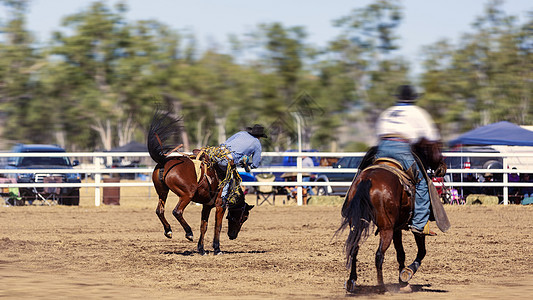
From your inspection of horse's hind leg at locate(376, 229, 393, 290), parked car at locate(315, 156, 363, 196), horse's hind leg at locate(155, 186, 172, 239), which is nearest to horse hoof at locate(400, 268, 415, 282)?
horse's hind leg at locate(376, 229, 393, 290)

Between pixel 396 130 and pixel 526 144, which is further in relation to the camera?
pixel 526 144

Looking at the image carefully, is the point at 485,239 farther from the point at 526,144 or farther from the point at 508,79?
the point at 508,79

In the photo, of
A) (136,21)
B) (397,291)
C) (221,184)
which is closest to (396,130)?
(397,291)

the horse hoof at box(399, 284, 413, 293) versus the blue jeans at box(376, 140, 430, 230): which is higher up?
the blue jeans at box(376, 140, 430, 230)

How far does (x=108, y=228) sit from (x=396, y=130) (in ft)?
29.4

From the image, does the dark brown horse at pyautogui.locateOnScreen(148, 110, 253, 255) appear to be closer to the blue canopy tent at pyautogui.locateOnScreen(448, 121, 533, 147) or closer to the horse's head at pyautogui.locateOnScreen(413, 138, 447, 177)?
the horse's head at pyautogui.locateOnScreen(413, 138, 447, 177)

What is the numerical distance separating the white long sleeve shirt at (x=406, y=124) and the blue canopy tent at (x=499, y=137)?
51.9 feet

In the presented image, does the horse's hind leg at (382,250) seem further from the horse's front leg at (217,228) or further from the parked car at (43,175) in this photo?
the parked car at (43,175)

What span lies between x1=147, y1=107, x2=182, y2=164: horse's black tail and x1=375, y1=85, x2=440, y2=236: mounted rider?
423 centimetres

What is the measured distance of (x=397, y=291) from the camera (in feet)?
24.3

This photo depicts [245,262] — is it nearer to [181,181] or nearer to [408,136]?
[181,181]

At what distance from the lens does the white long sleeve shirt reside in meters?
7.66

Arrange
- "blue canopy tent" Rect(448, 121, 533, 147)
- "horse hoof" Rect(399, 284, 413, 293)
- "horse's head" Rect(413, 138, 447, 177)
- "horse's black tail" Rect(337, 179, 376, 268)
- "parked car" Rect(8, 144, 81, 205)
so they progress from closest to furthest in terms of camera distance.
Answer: "horse's black tail" Rect(337, 179, 376, 268) → "horse hoof" Rect(399, 284, 413, 293) → "horse's head" Rect(413, 138, 447, 177) → "parked car" Rect(8, 144, 81, 205) → "blue canopy tent" Rect(448, 121, 533, 147)

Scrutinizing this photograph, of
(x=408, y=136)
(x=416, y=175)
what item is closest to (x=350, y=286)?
(x=416, y=175)
